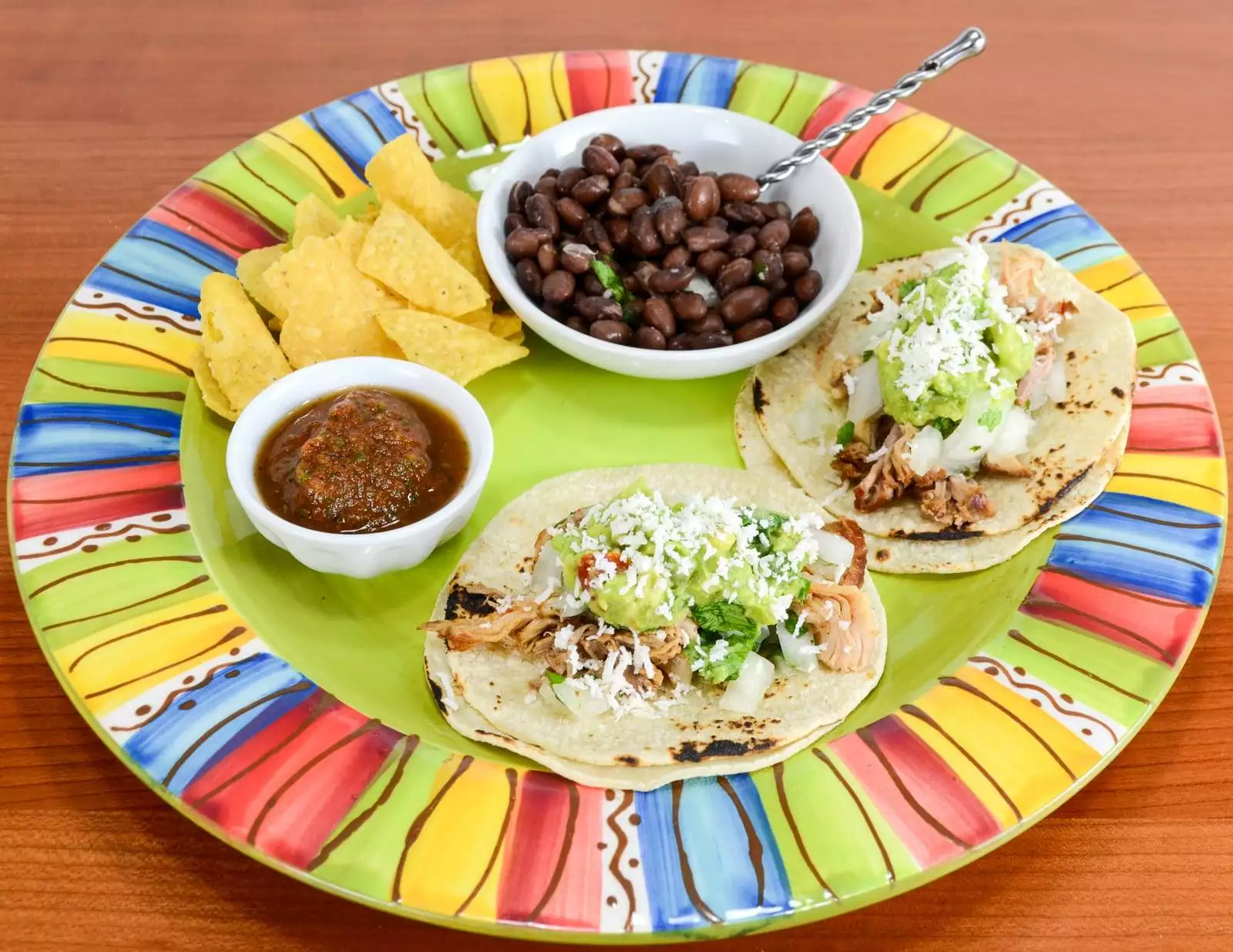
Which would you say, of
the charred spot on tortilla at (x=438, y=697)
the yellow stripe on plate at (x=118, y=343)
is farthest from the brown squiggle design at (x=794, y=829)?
the yellow stripe on plate at (x=118, y=343)

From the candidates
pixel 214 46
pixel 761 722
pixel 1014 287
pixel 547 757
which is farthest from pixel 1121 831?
pixel 214 46

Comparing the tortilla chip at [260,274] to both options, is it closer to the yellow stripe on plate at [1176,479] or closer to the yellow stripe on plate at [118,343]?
the yellow stripe on plate at [118,343]

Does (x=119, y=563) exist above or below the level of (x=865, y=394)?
below

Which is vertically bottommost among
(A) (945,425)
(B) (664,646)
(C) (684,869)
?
(C) (684,869)

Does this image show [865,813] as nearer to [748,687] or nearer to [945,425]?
[748,687]

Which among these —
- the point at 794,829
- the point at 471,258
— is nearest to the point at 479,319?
the point at 471,258

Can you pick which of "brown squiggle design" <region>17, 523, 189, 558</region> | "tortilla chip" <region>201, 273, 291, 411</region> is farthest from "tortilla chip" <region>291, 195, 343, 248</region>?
"brown squiggle design" <region>17, 523, 189, 558</region>
